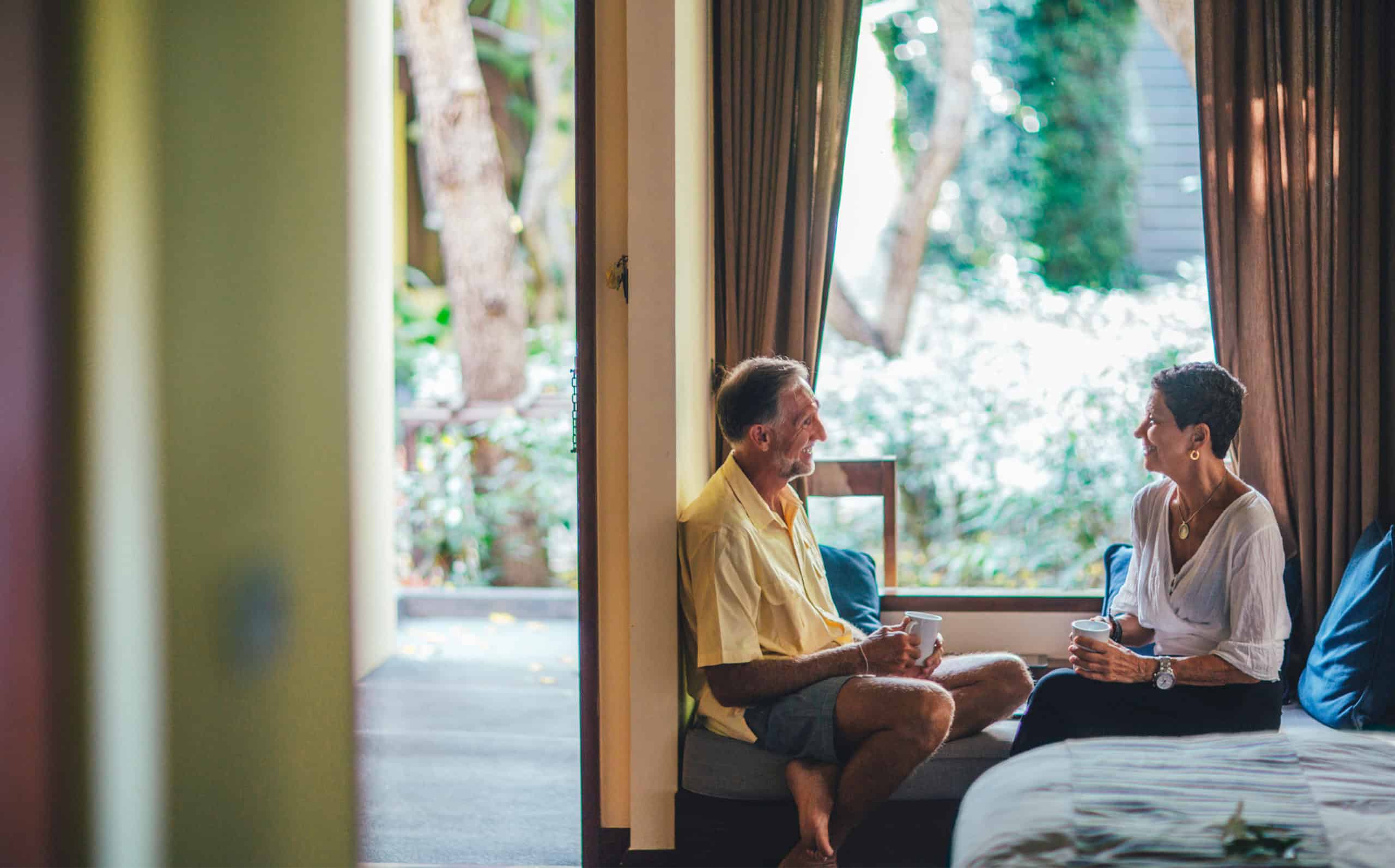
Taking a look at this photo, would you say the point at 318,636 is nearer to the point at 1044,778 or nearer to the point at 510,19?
the point at 1044,778

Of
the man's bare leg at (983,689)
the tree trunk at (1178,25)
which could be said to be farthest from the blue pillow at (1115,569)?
the tree trunk at (1178,25)

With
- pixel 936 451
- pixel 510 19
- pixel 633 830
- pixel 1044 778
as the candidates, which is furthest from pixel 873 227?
pixel 510 19

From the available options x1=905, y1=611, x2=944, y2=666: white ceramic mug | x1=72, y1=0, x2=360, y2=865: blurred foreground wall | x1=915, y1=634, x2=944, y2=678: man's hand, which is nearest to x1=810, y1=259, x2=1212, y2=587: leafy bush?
x1=915, y1=634, x2=944, y2=678: man's hand

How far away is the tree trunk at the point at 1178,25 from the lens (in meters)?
3.25

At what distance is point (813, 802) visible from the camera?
2.22 meters

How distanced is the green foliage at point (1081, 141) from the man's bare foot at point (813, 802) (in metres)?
1.87

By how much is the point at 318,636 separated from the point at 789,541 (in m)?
2.10

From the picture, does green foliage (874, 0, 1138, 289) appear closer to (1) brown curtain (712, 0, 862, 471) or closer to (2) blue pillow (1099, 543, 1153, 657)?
(1) brown curtain (712, 0, 862, 471)

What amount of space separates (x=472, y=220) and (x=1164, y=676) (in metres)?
5.40

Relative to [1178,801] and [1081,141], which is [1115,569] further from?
[1178,801]

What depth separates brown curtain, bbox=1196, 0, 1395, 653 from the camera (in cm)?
301

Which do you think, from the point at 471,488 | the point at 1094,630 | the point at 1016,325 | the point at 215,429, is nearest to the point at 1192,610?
the point at 1094,630

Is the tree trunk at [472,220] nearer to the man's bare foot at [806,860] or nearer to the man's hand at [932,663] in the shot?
the man's hand at [932,663]

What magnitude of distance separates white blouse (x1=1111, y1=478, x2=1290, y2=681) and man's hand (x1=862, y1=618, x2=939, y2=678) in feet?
1.96
